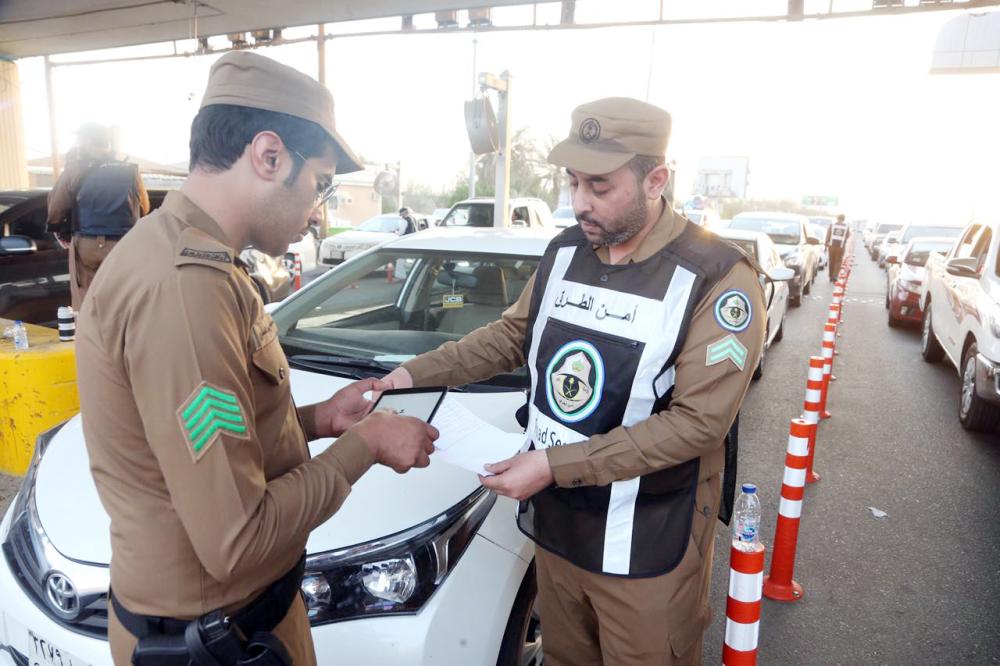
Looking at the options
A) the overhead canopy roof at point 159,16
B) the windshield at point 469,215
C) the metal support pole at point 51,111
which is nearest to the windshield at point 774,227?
the windshield at point 469,215

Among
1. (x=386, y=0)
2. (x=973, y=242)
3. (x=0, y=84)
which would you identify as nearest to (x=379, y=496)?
(x=973, y=242)

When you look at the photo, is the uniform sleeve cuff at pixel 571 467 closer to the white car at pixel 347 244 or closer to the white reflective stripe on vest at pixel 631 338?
the white reflective stripe on vest at pixel 631 338

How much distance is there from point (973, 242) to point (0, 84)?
52.5ft

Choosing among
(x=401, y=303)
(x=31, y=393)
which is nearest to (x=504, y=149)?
(x=401, y=303)

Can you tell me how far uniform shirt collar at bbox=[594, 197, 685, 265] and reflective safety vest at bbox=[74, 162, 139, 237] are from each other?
14.0ft

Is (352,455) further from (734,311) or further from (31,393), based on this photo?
(31,393)

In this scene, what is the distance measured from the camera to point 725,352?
5.52 ft

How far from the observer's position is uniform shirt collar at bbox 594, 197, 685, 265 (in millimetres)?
1851

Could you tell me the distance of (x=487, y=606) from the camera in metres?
1.84

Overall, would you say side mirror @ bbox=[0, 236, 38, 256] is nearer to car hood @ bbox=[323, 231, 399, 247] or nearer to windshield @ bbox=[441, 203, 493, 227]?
car hood @ bbox=[323, 231, 399, 247]

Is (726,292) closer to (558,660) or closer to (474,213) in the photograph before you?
(558,660)

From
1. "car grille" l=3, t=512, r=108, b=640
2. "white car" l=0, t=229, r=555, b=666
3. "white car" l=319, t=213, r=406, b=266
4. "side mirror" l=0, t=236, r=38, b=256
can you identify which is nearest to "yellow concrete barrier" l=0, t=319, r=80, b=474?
"side mirror" l=0, t=236, r=38, b=256

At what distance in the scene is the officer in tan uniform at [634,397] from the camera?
1690 millimetres

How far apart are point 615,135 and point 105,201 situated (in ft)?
14.4
